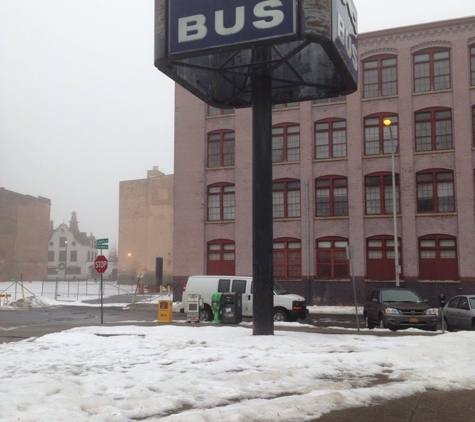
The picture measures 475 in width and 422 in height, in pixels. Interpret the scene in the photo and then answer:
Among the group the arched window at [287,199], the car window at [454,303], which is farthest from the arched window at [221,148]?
the car window at [454,303]

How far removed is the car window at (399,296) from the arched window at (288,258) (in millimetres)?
16516

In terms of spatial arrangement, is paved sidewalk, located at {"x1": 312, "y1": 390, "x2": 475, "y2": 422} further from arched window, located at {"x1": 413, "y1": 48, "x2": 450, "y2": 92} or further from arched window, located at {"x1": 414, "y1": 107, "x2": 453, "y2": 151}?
arched window, located at {"x1": 413, "y1": 48, "x2": 450, "y2": 92}

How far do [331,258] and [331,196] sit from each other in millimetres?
3929

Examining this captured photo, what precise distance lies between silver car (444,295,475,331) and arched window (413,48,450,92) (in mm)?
18993

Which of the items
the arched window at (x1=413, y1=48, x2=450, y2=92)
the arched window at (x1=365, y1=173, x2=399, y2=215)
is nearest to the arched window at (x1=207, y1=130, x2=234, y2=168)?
the arched window at (x1=365, y1=173, x2=399, y2=215)

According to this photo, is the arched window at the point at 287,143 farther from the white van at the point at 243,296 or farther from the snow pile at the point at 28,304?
the snow pile at the point at 28,304

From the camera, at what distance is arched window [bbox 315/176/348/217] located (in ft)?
120

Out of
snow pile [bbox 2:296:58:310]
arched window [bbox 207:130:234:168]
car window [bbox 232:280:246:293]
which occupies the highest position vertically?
arched window [bbox 207:130:234:168]

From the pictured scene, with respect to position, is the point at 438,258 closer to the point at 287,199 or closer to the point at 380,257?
the point at 380,257

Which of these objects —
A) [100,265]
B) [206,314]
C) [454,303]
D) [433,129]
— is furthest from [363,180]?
[100,265]

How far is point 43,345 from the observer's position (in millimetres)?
13422

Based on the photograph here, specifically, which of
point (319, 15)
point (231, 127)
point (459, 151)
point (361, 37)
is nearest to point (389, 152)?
point (459, 151)

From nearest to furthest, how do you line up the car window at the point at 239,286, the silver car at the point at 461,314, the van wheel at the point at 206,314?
1. the silver car at the point at 461,314
2. the van wheel at the point at 206,314
3. the car window at the point at 239,286

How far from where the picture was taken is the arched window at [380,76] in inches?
1437
